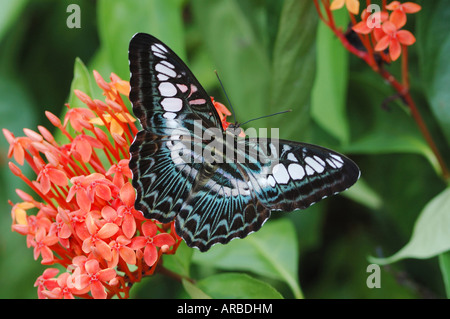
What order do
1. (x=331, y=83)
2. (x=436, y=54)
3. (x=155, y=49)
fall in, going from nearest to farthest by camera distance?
(x=155, y=49) → (x=436, y=54) → (x=331, y=83)

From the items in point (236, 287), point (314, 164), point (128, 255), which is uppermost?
point (314, 164)

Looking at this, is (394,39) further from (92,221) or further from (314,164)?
(92,221)

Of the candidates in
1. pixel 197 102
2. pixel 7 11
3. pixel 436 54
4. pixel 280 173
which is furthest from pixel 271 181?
pixel 7 11

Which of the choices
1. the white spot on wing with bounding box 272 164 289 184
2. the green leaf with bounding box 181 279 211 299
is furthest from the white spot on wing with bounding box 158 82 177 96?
the green leaf with bounding box 181 279 211 299

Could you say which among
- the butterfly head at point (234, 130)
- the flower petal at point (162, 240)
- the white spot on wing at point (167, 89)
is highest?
the white spot on wing at point (167, 89)

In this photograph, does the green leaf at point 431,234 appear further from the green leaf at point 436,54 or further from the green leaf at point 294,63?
the green leaf at point 294,63

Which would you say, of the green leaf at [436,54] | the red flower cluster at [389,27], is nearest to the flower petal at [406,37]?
the red flower cluster at [389,27]

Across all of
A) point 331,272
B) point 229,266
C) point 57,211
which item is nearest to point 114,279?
point 57,211
